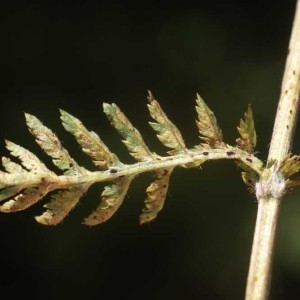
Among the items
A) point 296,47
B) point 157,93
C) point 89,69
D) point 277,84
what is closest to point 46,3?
point 89,69

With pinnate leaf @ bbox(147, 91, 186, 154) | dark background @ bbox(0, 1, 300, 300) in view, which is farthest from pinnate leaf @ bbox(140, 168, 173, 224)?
dark background @ bbox(0, 1, 300, 300)

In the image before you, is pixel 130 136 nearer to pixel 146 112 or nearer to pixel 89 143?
pixel 89 143

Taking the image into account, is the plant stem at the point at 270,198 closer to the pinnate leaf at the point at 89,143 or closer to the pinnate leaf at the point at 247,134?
the pinnate leaf at the point at 247,134

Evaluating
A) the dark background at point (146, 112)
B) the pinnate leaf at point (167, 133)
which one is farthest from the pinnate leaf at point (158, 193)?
the dark background at point (146, 112)

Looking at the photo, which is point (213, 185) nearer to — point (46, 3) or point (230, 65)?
point (230, 65)

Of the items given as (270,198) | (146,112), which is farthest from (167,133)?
(146,112)

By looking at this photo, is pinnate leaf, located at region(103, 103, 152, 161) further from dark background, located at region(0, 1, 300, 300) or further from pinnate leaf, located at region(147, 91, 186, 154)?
dark background, located at region(0, 1, 300, 300)
